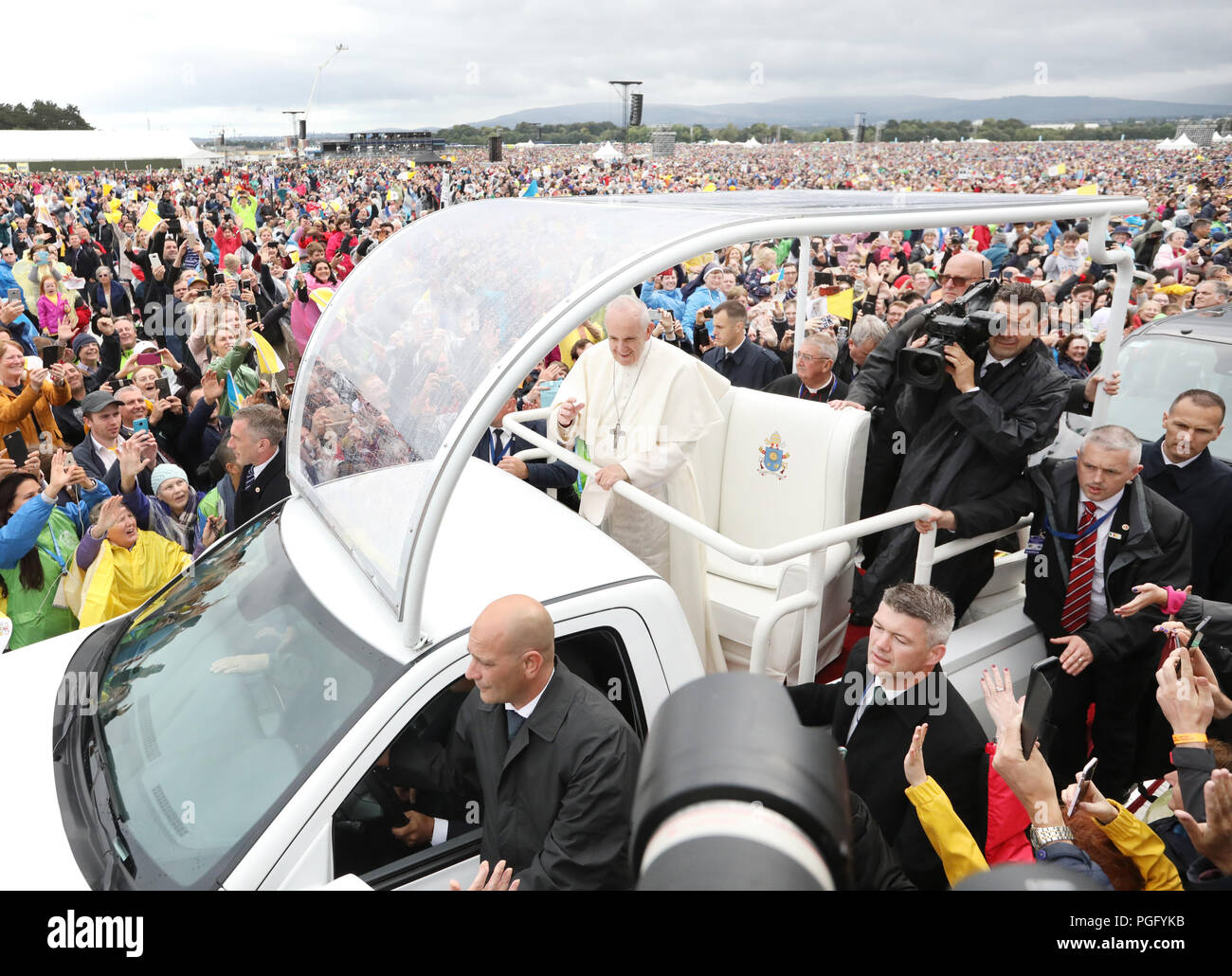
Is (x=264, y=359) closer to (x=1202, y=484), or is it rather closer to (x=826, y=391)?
(x=826, y=391)

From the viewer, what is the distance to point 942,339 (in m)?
3.57

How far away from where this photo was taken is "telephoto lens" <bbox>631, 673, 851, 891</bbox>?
73 centimetres

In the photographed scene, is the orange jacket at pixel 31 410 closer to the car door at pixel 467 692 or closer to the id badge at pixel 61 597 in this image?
the id badge at pixel 61 597

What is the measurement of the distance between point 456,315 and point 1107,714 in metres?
3.12

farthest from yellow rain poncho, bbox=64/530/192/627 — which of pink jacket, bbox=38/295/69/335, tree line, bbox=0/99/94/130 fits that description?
tree line, bbox=0/99/94/130

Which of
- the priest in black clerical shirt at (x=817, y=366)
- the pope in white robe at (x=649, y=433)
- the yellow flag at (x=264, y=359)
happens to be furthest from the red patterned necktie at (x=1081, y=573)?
the yellow flag at (x=264, y=359)

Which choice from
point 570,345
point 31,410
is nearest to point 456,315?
point 31,410

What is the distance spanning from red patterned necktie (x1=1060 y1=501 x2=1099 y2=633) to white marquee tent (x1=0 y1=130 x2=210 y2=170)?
60428 mm

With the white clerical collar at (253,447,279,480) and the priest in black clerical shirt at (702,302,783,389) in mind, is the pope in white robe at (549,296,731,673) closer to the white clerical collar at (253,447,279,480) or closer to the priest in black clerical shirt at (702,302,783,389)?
the white clerical collar at (253,447,279,480)

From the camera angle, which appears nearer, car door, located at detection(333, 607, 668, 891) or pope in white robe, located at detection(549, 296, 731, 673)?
car door, located at detection(333, 607, 668, 891)

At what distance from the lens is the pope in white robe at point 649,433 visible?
12.2ft

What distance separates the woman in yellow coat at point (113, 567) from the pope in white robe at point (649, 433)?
196cm

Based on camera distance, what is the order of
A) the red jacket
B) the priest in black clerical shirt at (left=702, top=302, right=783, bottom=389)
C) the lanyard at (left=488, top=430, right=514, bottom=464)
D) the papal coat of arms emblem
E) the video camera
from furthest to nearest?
the red jacket, the priest in black clerical shirt at (left=702, top=302, right=783, bottom=389), the lanyard at (left=488, top=430, right=514, bottom=464), the papal coat of arms emblem, the video camera

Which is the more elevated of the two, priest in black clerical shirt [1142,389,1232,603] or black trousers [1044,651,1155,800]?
priest in black clerical shirt [1142,389,1232,603]
